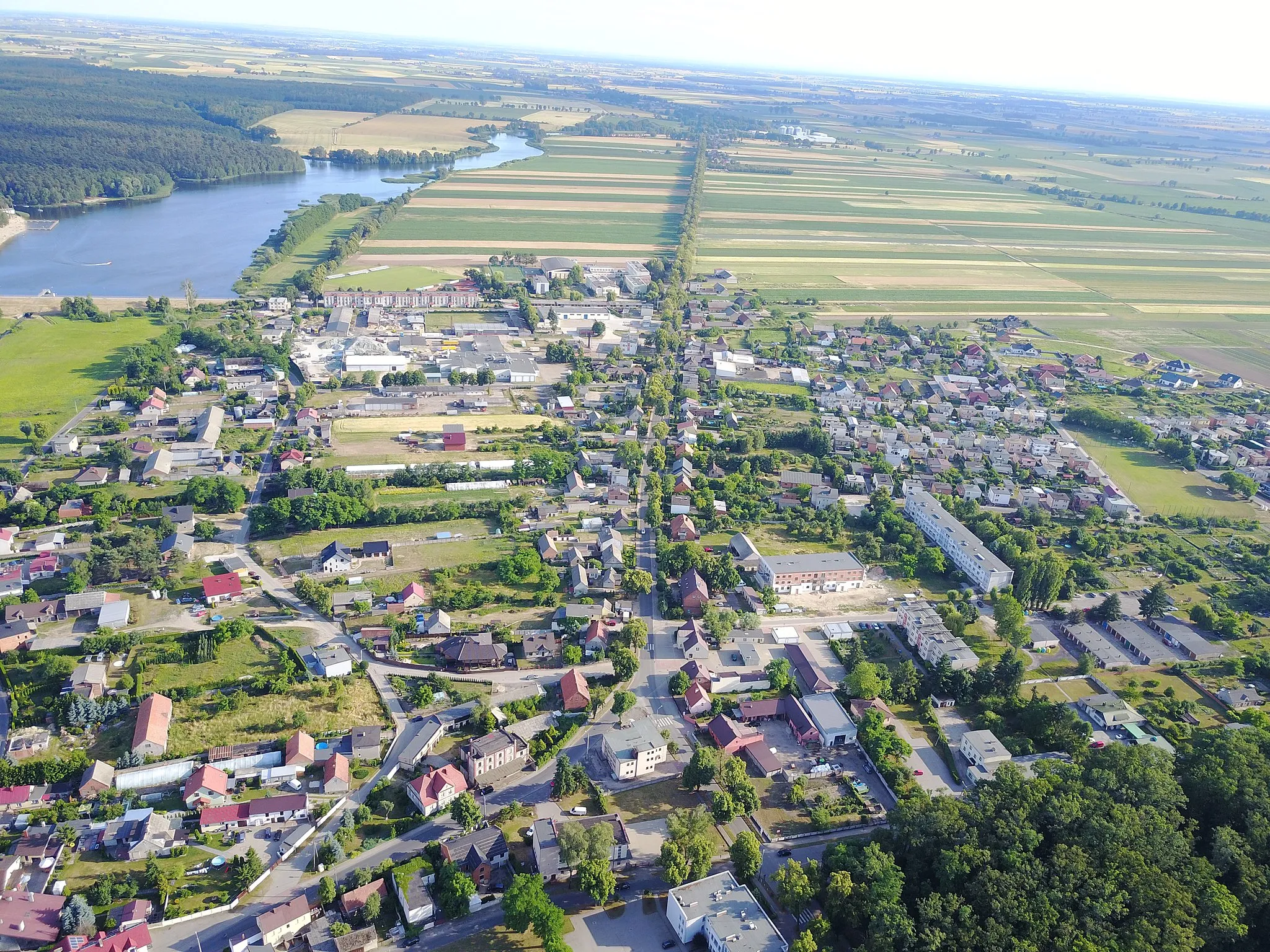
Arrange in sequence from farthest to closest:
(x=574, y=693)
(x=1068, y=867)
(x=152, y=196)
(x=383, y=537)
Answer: (x=152, y=196) < (x=383, y=537) < (x=574, y=693) < (x=1068, y=867)

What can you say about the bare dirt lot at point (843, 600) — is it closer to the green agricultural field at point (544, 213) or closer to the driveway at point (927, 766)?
the driveway at point (927, 766)

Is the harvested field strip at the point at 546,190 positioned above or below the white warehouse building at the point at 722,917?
above

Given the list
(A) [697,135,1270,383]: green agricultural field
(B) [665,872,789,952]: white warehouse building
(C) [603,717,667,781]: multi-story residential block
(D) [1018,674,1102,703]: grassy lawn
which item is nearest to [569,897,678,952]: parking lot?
(B) [665,872,789,952]: white warehouse building

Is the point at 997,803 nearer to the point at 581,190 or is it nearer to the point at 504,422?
the point at 504,422

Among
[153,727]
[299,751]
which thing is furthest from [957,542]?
[153,727]

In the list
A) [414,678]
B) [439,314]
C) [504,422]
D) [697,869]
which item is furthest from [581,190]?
[697,869]

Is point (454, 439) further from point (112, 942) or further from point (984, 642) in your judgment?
point (112, 942)

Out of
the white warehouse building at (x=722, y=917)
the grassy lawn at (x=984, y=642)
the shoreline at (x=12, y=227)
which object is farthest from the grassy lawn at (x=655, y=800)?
the shoreline at (x=12, y=227)

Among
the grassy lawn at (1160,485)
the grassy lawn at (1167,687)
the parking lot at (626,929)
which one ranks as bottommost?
the parking lot at (626,929)
